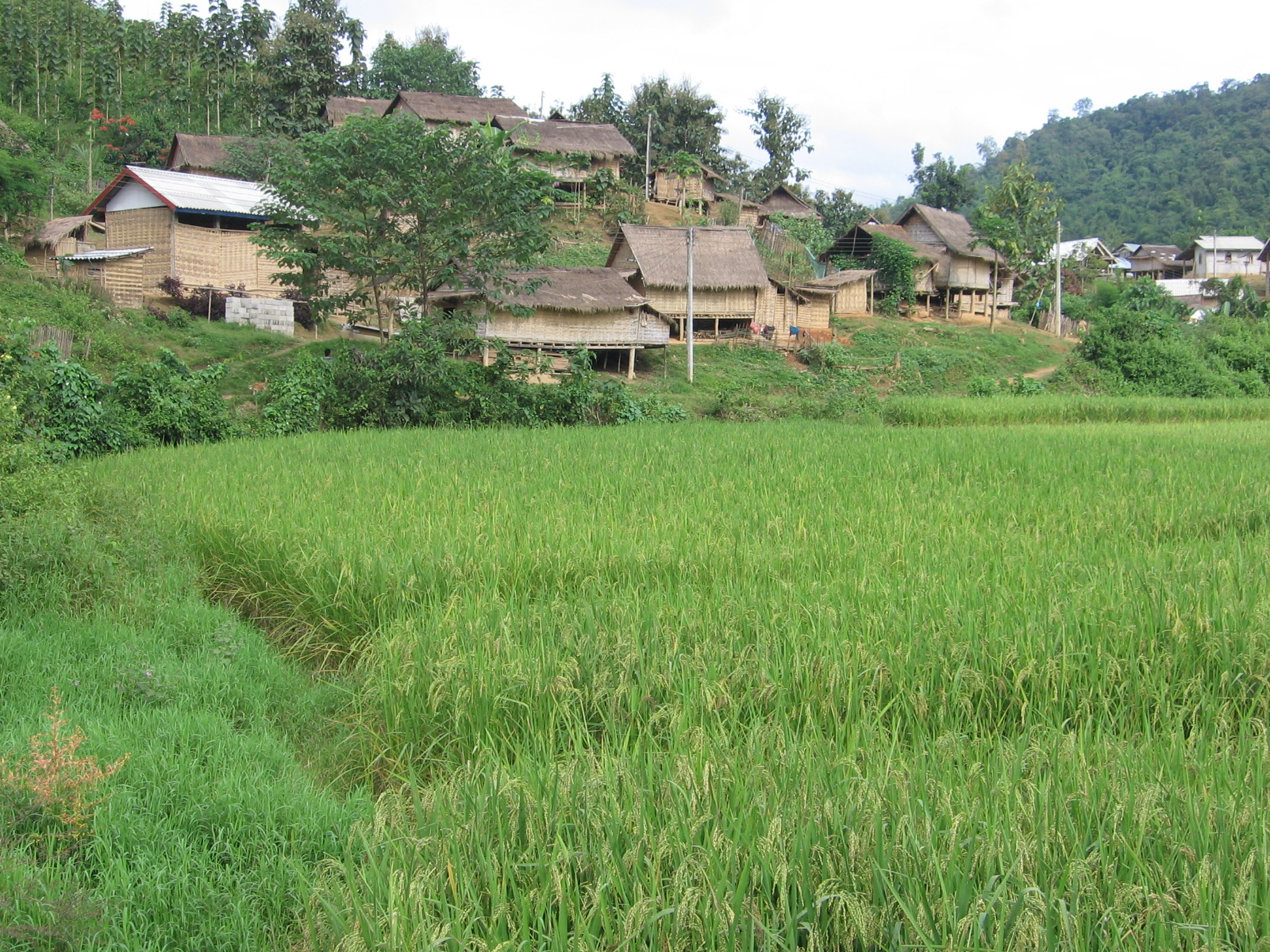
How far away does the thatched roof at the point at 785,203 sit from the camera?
42219mm

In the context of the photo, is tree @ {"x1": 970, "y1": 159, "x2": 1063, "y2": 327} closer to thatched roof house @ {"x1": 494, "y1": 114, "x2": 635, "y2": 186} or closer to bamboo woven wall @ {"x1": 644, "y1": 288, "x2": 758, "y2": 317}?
bamboo woven wall @ {"x1": 644, "y1": 288, "x2": 758, "y2": 317}

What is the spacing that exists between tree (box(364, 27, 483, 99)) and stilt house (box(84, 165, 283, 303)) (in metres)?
21.2

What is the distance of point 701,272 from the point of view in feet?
88.8

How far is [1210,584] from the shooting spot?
4.25 meters

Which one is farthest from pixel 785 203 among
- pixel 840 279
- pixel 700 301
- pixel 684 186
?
pixel 700 301

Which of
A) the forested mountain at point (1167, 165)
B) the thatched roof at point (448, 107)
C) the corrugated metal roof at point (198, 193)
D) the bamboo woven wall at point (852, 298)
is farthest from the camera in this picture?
the forested mountain at point (1167, 165)

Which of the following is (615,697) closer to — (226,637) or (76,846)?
(76,846)

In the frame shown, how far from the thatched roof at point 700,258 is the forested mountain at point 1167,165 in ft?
128

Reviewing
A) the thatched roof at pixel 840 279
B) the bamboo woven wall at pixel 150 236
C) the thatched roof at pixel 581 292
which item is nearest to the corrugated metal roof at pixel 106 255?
the bamboo woven wall at pixel 150 236

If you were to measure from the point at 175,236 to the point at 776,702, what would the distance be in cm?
2183

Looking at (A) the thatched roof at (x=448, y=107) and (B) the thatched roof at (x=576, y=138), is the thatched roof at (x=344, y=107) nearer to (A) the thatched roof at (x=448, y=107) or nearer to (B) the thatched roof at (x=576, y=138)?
(A) the thatched roof at (x=448, y=107)

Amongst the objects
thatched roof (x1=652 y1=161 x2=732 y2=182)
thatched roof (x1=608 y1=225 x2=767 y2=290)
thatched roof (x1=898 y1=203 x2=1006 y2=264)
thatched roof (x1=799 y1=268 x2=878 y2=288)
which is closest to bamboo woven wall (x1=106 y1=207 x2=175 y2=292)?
thatched roof (x1=608 y1=225 x2=767 y2=290)

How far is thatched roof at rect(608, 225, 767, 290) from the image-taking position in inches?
1061

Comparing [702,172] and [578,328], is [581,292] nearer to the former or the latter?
[578,328]
